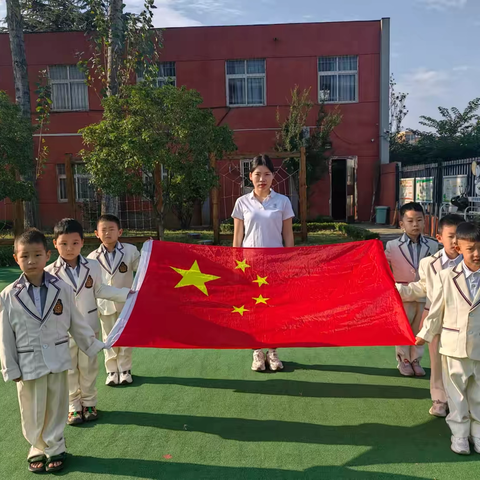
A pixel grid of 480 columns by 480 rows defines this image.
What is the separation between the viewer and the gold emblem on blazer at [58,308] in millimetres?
2687

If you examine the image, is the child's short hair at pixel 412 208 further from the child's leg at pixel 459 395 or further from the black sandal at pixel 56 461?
the black sandal at pixel 56 461

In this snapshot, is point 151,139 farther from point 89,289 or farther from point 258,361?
point 89,289

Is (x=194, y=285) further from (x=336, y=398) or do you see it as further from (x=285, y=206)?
(x=336, y=398)

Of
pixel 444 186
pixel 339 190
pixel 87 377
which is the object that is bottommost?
pixel 87 377

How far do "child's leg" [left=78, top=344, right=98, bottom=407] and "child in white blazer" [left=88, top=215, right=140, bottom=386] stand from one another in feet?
1.88

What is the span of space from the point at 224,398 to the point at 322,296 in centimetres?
104

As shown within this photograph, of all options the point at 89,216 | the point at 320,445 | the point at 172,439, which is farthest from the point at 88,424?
the point at 89,216

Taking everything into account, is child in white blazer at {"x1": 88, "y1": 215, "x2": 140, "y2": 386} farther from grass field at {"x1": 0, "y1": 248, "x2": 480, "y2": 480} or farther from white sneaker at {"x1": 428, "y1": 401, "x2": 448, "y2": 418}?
white sneaker at {"x1": 428, "y1": 401, "x2": 448, "y2": 418}

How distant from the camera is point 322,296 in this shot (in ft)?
11.4

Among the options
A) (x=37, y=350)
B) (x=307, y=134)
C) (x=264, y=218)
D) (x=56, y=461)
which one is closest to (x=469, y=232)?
(x=264, y=218)

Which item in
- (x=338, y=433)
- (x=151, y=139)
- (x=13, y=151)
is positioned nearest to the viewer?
(x=338, y=433)

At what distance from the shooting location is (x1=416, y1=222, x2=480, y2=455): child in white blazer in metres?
2.70

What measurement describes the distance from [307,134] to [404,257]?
458 inches

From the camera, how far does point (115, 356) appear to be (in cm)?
375
